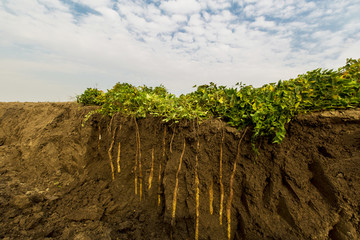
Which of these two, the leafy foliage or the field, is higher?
the leafy foliage

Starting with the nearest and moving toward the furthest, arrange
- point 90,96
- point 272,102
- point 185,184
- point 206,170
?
point 272,102, point 206,170, point 185,184, point 90,96

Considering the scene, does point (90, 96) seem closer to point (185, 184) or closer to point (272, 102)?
point (185, 184)

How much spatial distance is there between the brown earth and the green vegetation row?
184 millimetres

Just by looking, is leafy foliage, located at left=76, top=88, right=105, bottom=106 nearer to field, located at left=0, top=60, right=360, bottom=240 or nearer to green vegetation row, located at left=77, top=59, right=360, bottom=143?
field, located at left=0, top=60, right=360, bottom=240

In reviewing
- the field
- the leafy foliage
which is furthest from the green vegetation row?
the leafy foliage

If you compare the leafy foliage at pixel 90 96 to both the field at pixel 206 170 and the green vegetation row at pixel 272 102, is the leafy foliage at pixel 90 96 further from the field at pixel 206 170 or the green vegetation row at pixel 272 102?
the green vegetation row at pixel 272 102

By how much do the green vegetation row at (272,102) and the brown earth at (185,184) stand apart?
0.18m

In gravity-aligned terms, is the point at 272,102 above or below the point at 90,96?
below

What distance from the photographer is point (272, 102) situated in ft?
9.43

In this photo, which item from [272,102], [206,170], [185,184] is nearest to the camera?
[272,102]

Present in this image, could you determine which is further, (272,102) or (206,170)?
(206,170)

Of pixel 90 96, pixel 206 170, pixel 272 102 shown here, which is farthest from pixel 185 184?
pixel 90 96

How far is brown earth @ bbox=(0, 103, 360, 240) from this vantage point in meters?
2.69

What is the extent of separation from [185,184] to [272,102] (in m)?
2.08
